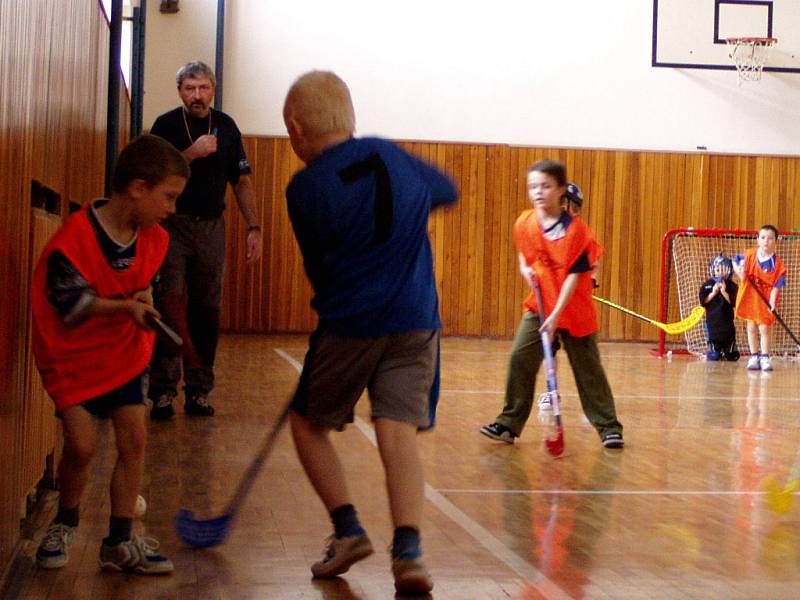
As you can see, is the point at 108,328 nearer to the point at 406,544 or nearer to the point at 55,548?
the point at 55,548

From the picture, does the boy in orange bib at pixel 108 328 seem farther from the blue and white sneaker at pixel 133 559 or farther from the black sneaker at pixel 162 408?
the black sneaker at pixel 162 408

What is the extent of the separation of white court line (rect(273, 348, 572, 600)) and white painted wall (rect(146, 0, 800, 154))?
32.9ft

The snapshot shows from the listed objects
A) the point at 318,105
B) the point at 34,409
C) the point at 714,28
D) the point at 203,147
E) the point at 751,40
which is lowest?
the point at 34,409

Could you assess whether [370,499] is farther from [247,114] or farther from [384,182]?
[247,114]

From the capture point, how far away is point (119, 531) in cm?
291

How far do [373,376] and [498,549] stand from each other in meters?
0.71

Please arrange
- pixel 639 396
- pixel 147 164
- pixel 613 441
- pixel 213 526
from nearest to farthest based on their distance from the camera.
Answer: pixel 147 164
pixel 213 526
pixel 613 441
pixel 639 396

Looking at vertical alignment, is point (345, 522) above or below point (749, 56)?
below

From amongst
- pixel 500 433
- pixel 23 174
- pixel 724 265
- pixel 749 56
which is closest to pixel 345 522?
pixel 23 174

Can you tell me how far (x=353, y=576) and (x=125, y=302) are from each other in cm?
91

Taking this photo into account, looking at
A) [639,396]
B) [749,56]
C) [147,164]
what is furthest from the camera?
[749,56]

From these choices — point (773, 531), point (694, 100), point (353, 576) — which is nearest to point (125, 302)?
point (353, 576)

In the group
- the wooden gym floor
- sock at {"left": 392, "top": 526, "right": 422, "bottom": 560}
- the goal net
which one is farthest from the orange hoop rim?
sock at {"left": 392, "top": 526, "right": 422, "bottom": 560}

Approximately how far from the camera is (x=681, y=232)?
13.4 m
